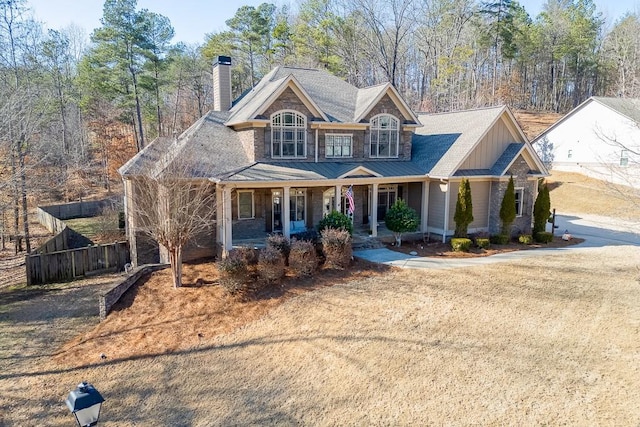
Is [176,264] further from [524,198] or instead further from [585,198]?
[585,198]

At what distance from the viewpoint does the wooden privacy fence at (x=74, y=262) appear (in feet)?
51.1

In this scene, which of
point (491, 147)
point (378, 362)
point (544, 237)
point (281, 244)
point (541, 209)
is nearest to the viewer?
point (378, 362)

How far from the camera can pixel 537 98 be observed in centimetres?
6512

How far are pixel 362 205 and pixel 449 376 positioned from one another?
12621mm

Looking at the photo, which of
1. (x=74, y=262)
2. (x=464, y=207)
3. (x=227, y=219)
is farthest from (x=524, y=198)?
(x=74, y=262)

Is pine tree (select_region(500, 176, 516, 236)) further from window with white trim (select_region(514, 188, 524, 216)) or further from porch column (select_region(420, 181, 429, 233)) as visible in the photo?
porch column (select_region(420, 181, 429, 233))

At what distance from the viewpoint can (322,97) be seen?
20.5 metres

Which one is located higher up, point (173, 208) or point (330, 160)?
point (330, 160)

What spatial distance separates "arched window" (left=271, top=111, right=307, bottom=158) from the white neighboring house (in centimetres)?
2381

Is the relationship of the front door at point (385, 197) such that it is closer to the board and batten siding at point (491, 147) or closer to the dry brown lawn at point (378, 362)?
the board and batten siding at point (491, 147)

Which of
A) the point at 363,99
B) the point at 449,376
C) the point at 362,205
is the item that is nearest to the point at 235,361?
the point at 449,376

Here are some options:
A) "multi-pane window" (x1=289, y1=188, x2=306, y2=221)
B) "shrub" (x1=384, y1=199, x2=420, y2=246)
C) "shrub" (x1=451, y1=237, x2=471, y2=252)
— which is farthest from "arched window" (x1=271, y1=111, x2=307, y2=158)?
"shrub" (x1=451, y1=237, x2=471, y2=252)

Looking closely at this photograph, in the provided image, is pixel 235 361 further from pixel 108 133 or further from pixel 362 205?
pixel 108 133

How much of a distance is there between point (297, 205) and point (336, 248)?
15.2ft
